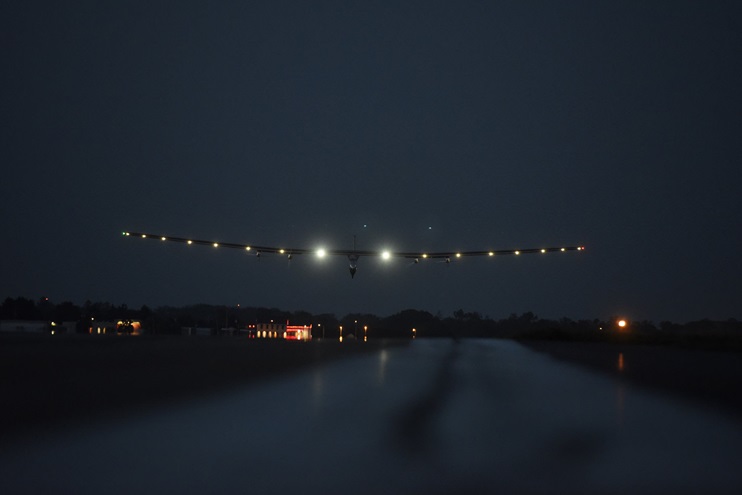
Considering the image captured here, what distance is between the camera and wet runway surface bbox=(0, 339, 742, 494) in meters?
5.54

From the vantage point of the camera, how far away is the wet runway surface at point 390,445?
554cm

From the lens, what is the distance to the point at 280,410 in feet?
30.5

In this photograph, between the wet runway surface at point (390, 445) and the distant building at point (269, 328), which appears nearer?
the wet runway surface at point (390, 445)

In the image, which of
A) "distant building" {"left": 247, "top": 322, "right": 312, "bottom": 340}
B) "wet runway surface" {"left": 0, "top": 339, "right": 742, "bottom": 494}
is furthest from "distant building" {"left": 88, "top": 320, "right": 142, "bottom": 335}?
"wet runway surface" {"left": 0, "top": 339, "right": 742, "bottom": 494}

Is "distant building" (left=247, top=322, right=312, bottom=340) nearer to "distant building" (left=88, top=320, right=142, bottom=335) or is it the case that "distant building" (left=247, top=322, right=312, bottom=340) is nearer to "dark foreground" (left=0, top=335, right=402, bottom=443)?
"distant building" (left=88, top=320, right=142, bottom=335)

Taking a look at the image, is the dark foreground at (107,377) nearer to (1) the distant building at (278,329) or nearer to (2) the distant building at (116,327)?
(2) the distant building at (116,327)

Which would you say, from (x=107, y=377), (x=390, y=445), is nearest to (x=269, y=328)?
(x=107, y=377)

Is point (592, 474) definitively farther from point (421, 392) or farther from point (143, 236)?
point (143, 236)

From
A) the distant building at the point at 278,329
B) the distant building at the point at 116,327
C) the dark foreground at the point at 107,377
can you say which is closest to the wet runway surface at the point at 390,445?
the dark foreground at the point at 107,377

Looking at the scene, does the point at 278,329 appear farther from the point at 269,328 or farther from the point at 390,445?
the point at 390,445

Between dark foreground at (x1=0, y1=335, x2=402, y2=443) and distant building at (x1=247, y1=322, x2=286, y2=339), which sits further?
distant building at (x1=247, y1=322, x2=286, y2=339)

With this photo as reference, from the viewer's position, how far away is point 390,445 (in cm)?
698

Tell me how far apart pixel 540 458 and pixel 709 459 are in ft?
5.44

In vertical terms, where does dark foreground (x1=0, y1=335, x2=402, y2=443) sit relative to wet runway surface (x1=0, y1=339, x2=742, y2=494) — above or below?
above
